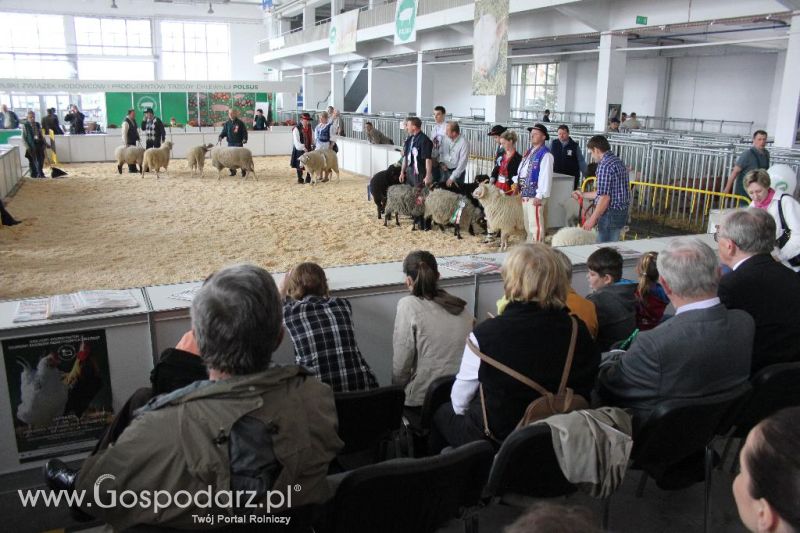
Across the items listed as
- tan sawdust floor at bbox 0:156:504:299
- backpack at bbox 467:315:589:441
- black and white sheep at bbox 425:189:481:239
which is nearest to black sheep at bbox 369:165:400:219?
tan sawdust floor at bbox 0:156:504:299

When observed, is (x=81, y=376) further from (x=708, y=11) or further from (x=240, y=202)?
(x=708, y=11)

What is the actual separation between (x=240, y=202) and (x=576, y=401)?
1052cm

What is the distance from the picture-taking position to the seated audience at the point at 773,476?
1.13 meters

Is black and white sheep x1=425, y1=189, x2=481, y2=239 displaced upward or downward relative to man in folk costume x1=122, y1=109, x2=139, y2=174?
downward

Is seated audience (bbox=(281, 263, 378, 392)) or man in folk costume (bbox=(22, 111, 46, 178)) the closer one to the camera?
seated audience (bbox=(281, 263, 378, 392))

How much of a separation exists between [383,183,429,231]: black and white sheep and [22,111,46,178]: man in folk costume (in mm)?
9682

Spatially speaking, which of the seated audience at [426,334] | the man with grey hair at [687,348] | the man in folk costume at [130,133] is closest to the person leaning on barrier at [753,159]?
the man with grey hair at [687,348]

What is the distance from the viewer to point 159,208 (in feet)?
37.0

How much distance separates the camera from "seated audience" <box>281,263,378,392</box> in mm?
2684

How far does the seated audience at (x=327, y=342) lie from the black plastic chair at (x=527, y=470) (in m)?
0.74

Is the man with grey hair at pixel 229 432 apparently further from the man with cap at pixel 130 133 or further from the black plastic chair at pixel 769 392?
the man with cap at pixel 130 133

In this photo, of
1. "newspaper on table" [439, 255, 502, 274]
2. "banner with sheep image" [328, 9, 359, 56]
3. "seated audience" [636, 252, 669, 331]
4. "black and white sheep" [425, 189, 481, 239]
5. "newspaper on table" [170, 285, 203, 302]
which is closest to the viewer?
"newspaper on table" [170, 285, 203, 302]

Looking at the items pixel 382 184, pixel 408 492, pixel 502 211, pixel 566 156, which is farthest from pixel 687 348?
pixel 382 184

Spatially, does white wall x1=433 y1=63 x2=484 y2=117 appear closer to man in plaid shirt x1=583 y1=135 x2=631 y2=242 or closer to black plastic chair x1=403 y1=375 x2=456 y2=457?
man in plaid shirt x1=583 y1=135 x2=631 y2=242
